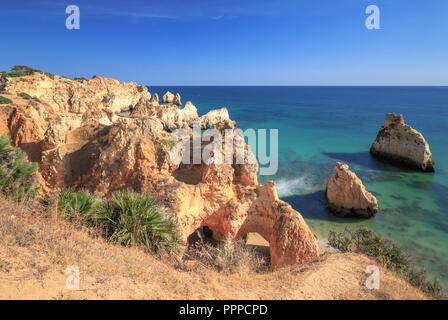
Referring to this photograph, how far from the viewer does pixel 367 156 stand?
3809 cm

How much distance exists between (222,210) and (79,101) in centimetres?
2321

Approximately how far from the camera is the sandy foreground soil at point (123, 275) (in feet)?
14.9

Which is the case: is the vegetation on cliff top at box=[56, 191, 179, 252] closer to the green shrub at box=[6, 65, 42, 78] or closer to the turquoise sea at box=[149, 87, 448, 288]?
the turquoise sea at box=[149, 87, 448, 288]

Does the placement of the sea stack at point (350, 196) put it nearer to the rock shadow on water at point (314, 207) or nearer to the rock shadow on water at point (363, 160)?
the rock shadow on water at point (314, 207)

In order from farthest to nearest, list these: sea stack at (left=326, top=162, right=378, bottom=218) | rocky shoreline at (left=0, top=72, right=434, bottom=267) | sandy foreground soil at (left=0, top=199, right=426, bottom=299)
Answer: sea stack at (left=326, top=162, right=378, bottom=218)
rocky shoreline at (left=0, top=72, right=434, bottom=267)
sandy foreground soil at (left=0, top=199, right=426, bottom=299)

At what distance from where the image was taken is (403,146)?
1252 inches

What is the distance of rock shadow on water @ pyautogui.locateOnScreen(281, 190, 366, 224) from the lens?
66.6 feet

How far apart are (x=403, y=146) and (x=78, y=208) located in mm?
35854

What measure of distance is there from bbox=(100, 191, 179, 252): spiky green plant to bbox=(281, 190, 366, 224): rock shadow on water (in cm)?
1583

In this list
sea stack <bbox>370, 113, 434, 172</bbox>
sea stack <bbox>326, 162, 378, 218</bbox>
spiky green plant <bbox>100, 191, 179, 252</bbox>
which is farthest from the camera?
sea stack <bbox>370, 113, 434, 172</bbox>

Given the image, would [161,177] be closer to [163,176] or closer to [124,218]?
[163,176]

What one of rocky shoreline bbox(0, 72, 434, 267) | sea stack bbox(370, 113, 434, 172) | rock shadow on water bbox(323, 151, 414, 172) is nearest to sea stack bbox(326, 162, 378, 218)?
rocky shoreline bbox(0, 72, 434, 267)

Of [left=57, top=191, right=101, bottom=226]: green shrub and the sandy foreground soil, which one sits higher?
[left=57, top=191, right=101, bottom=226]: green shrub
